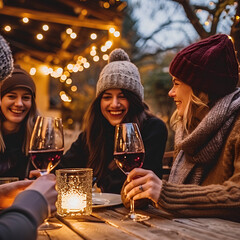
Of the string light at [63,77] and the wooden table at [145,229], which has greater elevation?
the string light at [63,77]

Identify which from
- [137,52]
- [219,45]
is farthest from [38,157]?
[137,52]

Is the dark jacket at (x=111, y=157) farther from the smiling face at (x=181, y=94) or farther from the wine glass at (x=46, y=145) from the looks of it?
the wine glass at (x=46, y=145)

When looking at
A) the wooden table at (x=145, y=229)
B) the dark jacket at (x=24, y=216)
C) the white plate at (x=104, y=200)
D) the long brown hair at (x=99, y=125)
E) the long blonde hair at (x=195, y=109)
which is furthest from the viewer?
the long brown hair at (x=99, y=125)

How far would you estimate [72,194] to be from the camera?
1435 millimetres

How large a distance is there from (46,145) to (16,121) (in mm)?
1915

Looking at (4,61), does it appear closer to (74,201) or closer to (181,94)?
(74,201)

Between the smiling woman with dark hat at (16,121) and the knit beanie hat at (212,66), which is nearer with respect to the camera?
the knit beanie hat at (212,66)

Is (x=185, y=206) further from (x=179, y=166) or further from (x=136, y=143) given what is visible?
(x=179, y=166)

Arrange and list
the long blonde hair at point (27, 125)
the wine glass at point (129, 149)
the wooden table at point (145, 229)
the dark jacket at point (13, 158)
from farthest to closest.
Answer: the long blonde hair at point (27, 125)
the dark jacket at point (13, 158)
the wine glass at point (129, 149)
the wooden table at point (145, 229)

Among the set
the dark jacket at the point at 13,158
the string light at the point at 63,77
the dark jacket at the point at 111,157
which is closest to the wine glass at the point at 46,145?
the dark jacket at the point at 111,157

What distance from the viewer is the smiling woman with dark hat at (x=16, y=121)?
3027 mm

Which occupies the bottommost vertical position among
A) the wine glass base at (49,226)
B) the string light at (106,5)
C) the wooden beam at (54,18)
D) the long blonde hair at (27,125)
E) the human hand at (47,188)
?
the wine glass base at (49,226)

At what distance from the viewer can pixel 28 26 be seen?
25.8 feet

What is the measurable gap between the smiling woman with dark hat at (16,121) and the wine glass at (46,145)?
1.81 metres
